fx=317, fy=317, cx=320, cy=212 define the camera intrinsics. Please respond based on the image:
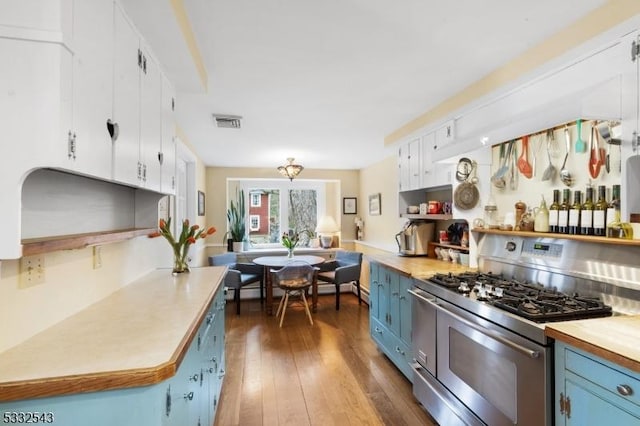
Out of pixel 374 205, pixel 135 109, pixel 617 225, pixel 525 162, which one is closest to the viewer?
pixel 135 109

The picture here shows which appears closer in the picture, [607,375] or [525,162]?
[607,375]

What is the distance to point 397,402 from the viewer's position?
7.57 ft

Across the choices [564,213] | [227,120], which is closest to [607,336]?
[564,213]

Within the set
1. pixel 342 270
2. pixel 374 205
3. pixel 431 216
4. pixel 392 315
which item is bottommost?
pixel 392 315

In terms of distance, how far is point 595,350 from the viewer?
114cm

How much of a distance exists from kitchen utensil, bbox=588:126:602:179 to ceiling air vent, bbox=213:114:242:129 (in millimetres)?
2527

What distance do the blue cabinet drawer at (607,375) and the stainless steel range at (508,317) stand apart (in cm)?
11

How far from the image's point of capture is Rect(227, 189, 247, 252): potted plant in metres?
5.24

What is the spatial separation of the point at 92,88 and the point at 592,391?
2087mm

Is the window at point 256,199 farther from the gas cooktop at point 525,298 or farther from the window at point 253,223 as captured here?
the gas cooktop at point 525,298

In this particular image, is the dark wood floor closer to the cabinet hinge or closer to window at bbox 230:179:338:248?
window at bbox 230:179:338:248

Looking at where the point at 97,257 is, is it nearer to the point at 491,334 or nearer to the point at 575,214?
the point at 491,334

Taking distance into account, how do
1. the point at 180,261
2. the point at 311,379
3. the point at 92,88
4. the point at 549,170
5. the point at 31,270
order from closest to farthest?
the point at 92,88 → the point at 31,270 → the point at 549,170 → the point at 180,261 → the point at 311,379

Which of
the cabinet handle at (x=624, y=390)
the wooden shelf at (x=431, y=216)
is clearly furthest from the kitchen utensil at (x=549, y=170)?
the cabinet handle at (x=624, y=390)
